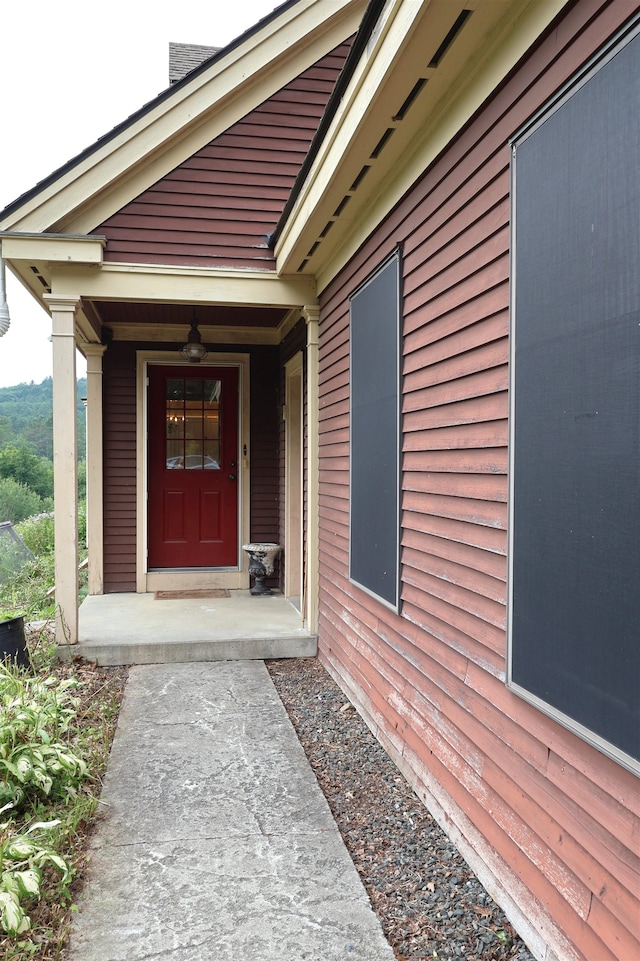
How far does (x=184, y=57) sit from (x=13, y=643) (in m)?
6.05

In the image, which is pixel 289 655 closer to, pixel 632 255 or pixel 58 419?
pixel 58 419

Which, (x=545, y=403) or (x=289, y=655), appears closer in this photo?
(x=545, y=403)

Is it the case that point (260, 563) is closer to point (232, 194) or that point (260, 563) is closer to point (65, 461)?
point (65, 461)

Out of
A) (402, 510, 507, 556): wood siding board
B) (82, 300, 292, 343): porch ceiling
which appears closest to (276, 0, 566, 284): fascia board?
(402, 510, 507, 556): wood siding board

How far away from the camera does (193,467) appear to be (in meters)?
6.91

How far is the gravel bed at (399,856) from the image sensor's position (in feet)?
6.70

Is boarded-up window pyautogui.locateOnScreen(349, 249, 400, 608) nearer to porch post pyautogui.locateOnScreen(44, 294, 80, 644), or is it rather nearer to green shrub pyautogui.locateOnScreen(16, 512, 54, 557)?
porch post pyautogui.locateOnScreen(44, 294, 80, 644)

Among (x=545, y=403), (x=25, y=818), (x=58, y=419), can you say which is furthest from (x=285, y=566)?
(x=545, y=403)

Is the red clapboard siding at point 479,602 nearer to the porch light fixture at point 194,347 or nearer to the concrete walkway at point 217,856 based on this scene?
the concrete walkway at point 217,856

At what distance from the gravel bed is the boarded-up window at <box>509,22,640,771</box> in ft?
2.49

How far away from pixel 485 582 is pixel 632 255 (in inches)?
44.8

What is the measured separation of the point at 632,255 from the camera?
149cm

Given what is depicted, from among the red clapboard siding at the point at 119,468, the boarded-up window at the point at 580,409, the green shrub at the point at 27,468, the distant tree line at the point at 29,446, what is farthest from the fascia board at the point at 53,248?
the green shrub at the point at 27,468

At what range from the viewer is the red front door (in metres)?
6.83
